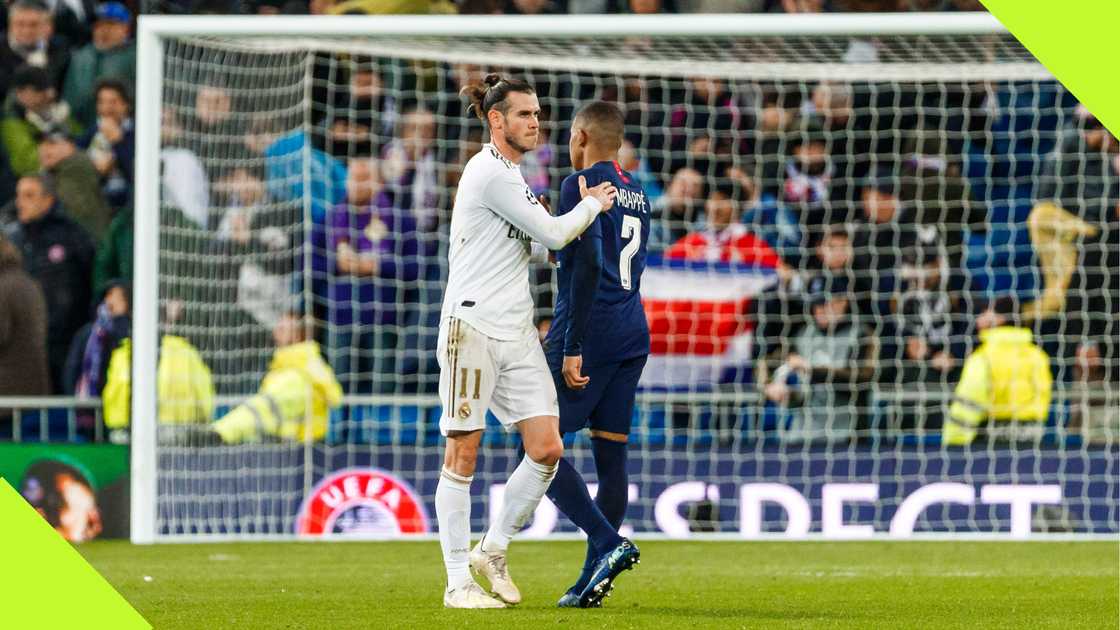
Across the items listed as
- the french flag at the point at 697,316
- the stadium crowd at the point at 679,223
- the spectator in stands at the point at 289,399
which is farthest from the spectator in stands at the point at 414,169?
the french flag at the point at 697,316

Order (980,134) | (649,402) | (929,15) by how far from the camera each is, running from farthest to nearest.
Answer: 1. (980,134)
2. (649,402)
3. (929,15)

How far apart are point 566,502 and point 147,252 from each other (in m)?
5.16

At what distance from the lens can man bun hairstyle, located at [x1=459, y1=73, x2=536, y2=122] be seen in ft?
21.6

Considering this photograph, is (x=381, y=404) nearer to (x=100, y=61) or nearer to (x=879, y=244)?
(x=879, y=244)

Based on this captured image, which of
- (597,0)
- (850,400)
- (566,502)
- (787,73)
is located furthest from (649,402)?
(566,502)

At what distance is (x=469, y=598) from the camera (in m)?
6.66

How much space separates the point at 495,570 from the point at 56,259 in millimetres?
7563

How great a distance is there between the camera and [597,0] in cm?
1401

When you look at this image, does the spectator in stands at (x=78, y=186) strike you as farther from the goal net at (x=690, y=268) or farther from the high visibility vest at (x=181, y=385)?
the high visibility vest at (x=181, y=385)

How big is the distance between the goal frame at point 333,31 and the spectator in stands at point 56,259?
241 cm

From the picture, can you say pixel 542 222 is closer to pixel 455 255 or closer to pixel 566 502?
pixel 455 255

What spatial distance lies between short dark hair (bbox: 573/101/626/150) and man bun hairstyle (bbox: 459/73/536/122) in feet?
1.06

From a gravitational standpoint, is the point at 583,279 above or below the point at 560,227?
below

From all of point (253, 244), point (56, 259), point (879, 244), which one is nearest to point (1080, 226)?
point (879, 244)
